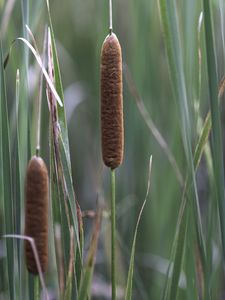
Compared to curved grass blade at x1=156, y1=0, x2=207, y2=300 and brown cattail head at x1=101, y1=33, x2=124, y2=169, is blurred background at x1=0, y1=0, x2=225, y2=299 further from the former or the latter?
brown cattail head at x1=101, y1=33, x2=124, y2=169

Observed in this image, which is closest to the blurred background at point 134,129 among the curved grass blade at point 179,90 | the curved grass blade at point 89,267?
the curved grass blade at point 179,90

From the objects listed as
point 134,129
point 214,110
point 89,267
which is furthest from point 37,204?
point 134,129

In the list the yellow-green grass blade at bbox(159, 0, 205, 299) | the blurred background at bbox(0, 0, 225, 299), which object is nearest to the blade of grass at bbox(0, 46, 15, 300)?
the yellow-green grass blade at bbox(159, 0, 205, 299)

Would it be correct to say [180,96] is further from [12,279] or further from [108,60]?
[12,279]

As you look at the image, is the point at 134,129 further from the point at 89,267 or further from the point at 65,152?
the point at 89,267

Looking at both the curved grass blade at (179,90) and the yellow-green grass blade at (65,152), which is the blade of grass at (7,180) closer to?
the yellow-green grass blade at (65,152)

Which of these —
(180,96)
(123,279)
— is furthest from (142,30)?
(180,96)
